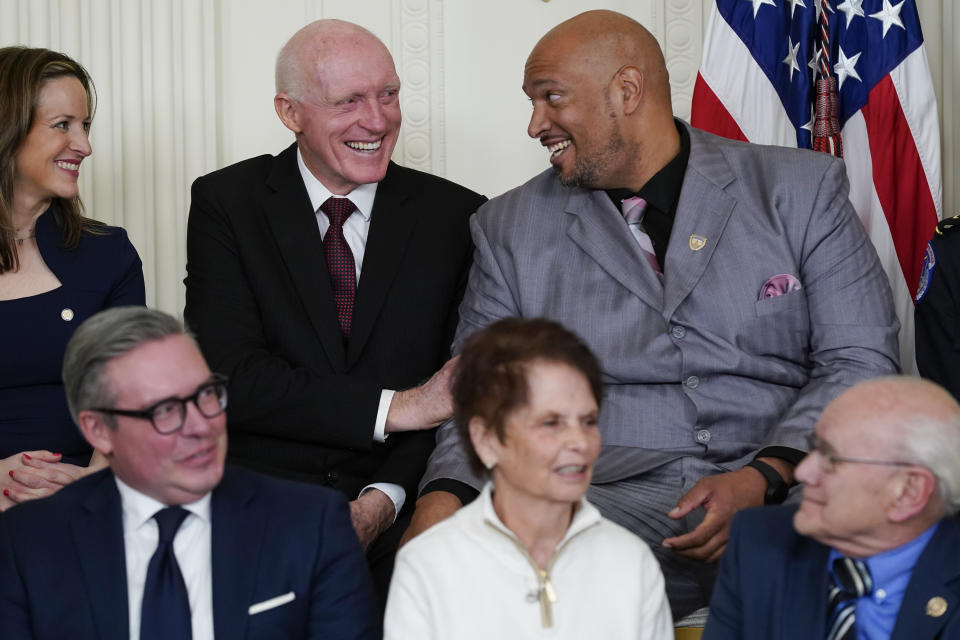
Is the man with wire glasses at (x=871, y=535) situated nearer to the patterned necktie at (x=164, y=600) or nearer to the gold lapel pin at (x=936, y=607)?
the gold lapel pin at (x=936, y=607)

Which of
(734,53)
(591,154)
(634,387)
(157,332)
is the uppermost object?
(734,53)

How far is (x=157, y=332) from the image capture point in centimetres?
243

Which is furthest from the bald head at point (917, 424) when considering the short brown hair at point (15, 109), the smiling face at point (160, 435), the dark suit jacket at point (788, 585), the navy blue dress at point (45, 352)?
the short brown hair at point (15, 109)

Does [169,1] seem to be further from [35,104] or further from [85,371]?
[85,371]

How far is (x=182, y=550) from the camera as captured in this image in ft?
7.91

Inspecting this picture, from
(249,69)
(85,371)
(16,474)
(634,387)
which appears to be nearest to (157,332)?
(85,371)

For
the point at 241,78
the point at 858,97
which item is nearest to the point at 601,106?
the point at 858,97

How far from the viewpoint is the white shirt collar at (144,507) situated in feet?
7.91

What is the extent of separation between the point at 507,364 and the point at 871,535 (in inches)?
27.6

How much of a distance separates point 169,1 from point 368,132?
1372mm

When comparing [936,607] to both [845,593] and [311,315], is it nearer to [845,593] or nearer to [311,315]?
[845,593]

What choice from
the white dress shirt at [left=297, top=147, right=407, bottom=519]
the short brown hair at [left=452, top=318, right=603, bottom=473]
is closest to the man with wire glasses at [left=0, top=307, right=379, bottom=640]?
the short brown hair at [left=452, top=318, right=603, bottom=473]

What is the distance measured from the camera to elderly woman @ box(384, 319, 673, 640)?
7.70ft

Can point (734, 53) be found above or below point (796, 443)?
above
